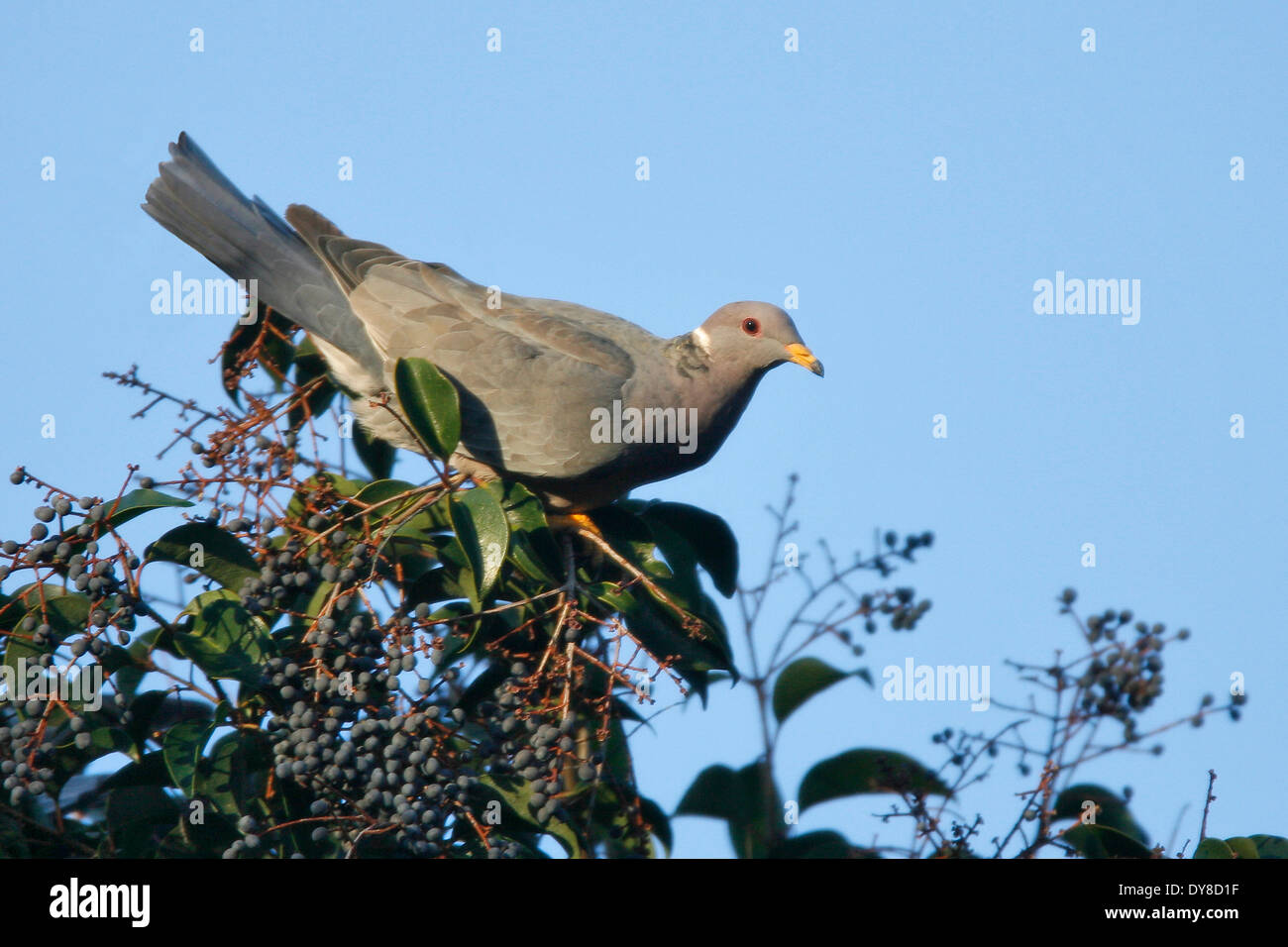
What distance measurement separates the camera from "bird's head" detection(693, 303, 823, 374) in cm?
422

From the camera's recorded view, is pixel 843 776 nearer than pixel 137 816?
No

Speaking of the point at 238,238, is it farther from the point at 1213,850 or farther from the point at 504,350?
the point at 1213,850

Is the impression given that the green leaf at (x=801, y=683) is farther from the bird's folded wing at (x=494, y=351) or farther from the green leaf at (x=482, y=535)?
the green leaf at (x=482, y=535)

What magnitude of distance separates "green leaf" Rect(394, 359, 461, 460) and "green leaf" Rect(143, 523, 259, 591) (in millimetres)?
539

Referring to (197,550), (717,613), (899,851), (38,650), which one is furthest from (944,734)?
(38,650)

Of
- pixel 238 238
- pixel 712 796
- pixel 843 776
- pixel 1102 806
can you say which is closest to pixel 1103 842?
pixel 1102 806

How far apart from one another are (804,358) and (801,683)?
1.12 metres

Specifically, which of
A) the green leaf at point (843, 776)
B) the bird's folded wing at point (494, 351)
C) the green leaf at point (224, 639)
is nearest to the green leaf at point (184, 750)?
the green leaf at point (224, 639)

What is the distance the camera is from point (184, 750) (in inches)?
112

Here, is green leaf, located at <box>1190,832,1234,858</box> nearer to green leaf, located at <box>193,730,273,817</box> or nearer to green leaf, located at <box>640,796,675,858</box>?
green leaf, located at <box>640,796,675,858</box>

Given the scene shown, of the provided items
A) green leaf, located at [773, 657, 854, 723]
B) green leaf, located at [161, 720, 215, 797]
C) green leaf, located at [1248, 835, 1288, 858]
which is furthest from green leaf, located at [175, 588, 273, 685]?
green leaf, located at [1248, 835, 1288, 858]

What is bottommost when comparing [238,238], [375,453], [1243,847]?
[1243,847]

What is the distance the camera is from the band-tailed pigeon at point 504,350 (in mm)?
3938

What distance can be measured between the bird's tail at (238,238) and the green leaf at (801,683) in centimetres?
175
